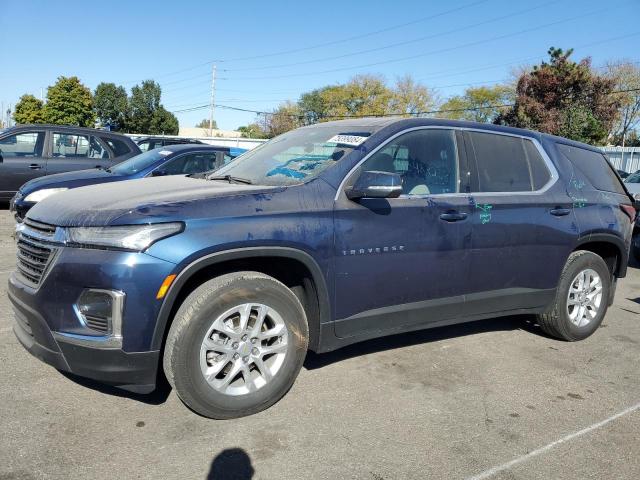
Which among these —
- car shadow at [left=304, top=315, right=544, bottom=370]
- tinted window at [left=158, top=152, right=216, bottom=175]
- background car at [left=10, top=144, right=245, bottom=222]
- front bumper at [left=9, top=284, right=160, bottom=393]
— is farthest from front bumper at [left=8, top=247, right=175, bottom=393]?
tinted window at [left=158, top=152, right=216, bottom=175]

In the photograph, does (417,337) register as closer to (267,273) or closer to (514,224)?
(514,224)

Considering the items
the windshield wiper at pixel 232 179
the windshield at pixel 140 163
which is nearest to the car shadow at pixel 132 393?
the windshield wiper at pixel 232 179

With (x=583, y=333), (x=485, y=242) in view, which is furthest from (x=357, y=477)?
(x=583, y=333)

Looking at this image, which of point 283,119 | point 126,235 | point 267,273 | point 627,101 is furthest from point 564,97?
point 283,119

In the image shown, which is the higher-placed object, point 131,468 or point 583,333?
point 583,333

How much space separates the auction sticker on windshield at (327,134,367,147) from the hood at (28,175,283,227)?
685 millimetres

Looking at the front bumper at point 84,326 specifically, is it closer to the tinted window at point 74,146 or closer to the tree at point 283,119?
the tinted window at point 74,146

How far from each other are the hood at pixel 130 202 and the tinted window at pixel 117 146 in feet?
24.5

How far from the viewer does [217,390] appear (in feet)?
10.0

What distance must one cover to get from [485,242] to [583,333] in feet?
5.57

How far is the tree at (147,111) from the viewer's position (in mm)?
65812

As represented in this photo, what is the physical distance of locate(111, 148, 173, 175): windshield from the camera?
7922 millimetres

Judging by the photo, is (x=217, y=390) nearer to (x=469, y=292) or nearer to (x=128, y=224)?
(x=128, y=224)

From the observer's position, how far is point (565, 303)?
4.70m
